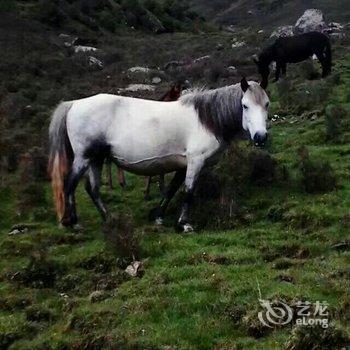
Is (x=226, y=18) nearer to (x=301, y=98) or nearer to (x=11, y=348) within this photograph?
(x=301, y=98)

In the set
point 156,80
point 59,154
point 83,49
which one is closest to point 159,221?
point 59,154

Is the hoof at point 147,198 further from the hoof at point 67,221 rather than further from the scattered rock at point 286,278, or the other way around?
the scattered rock at point 286,278

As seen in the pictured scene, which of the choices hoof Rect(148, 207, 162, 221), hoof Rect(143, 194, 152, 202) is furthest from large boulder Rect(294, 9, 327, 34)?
hoof Rect(148, 207, 162, 221)

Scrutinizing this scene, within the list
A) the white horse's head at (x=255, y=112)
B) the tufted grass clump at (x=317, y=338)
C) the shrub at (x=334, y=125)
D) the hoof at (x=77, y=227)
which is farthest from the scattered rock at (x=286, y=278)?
the shrub at (x=334, y=125)

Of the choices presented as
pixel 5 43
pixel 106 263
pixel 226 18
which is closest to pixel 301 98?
pixel 106 263

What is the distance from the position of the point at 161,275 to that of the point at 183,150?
9.47ft

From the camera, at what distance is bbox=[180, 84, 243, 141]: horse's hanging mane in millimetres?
10203

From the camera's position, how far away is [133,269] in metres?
8.53

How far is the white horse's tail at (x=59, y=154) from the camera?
35.9 feet

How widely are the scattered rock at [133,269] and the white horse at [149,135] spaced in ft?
5.52

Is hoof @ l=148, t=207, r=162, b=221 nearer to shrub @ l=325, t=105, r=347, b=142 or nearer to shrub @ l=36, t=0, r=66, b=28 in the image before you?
shrub @ l=325, t=105, r=347, b=142

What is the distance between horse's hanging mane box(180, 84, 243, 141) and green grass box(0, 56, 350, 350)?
1.58 m

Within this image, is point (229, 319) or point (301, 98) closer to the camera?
point (229, 319)

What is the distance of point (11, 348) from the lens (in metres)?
6.92
